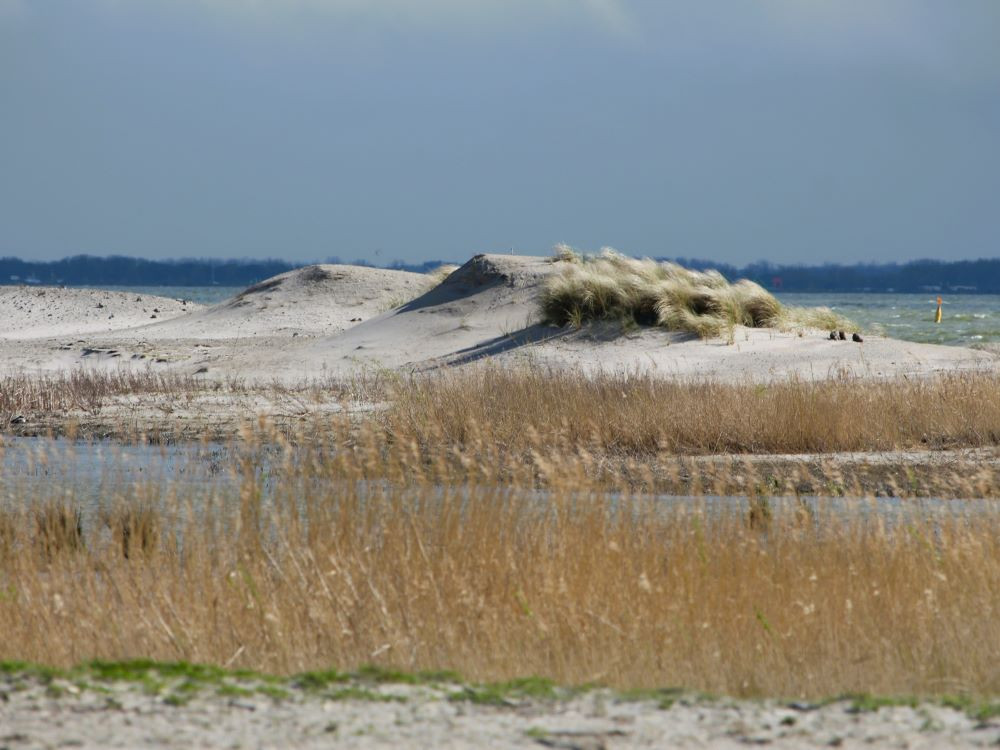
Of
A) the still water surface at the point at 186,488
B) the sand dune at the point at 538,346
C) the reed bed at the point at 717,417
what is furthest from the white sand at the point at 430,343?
the still water surface at the point at 186,488

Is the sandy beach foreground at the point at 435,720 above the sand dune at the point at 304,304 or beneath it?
beneath

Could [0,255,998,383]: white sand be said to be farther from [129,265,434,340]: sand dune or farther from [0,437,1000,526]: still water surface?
[0,437,1000,526]: still water surface

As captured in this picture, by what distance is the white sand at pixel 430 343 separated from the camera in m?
19.7

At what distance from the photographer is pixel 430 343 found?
81.3 feet

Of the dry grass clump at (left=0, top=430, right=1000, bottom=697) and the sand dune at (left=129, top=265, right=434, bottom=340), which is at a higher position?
the sand dune at (left=129, top=265, right=434, bottom=340)

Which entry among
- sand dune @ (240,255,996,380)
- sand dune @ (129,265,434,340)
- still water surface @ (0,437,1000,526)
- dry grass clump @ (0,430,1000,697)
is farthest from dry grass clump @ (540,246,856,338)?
dry grass clump @ (0,430,1000,697)

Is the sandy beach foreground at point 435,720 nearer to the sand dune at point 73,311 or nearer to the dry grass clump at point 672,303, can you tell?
the dry grass clump at point 672,303

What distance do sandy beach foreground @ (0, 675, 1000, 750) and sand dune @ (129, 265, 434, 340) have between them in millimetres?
26046

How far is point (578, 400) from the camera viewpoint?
1384 centimetres

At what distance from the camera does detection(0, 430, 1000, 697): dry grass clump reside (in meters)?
5.37

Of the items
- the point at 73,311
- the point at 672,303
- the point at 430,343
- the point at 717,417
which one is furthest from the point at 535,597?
the point at 73,311

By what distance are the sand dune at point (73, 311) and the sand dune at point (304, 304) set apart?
266 cm

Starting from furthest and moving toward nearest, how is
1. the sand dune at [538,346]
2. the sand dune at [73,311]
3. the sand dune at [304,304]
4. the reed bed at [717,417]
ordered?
the sand dune at [73,311]
the sand dune at [304,304]
the sand dune at [538,346]
the reed bed at [717,417]

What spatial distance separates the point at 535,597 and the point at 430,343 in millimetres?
18875
